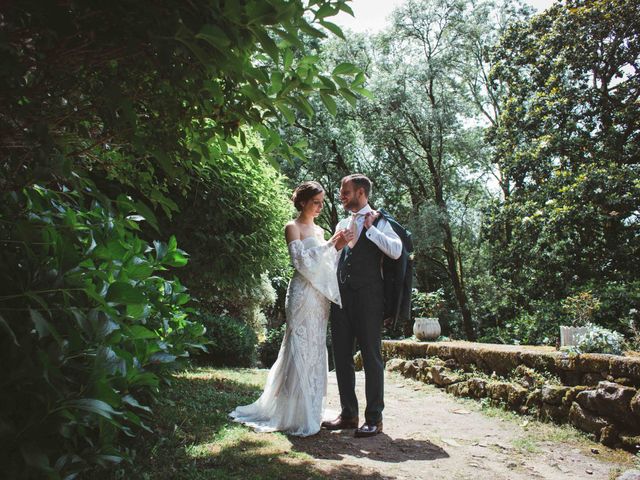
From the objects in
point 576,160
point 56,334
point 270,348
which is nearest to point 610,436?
point 56,334

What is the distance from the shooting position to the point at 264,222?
6109 mm

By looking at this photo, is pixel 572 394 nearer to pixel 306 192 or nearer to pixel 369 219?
pixel 369 219

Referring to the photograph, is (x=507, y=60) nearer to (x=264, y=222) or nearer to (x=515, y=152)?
(x=515, y=152)

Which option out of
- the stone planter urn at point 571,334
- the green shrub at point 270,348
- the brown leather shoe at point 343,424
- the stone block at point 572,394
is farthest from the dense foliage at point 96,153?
the green shrub at point 270,348

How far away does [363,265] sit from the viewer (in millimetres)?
4508

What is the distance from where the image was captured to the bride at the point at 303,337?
14.5 feet

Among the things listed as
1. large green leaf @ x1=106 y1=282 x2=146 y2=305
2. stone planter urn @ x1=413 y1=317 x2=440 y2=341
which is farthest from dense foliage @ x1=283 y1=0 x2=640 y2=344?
large green leaf @ x1=106 y1=282 x2=146 y2=305

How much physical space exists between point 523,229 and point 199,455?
12.5 meters

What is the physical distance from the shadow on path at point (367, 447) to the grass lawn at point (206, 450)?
6.7 inches

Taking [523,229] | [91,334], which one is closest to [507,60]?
[523,229]

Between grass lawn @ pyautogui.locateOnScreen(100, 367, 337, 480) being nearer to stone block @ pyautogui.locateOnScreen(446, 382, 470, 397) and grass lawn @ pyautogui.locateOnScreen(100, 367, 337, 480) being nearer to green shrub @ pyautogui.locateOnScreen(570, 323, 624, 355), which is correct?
stone block @ pyautogui.locateOnScreen(446, 382, 470, 397)

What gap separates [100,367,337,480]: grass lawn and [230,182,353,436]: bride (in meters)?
0.30

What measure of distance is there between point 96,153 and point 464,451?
354 cm

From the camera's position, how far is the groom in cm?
437
